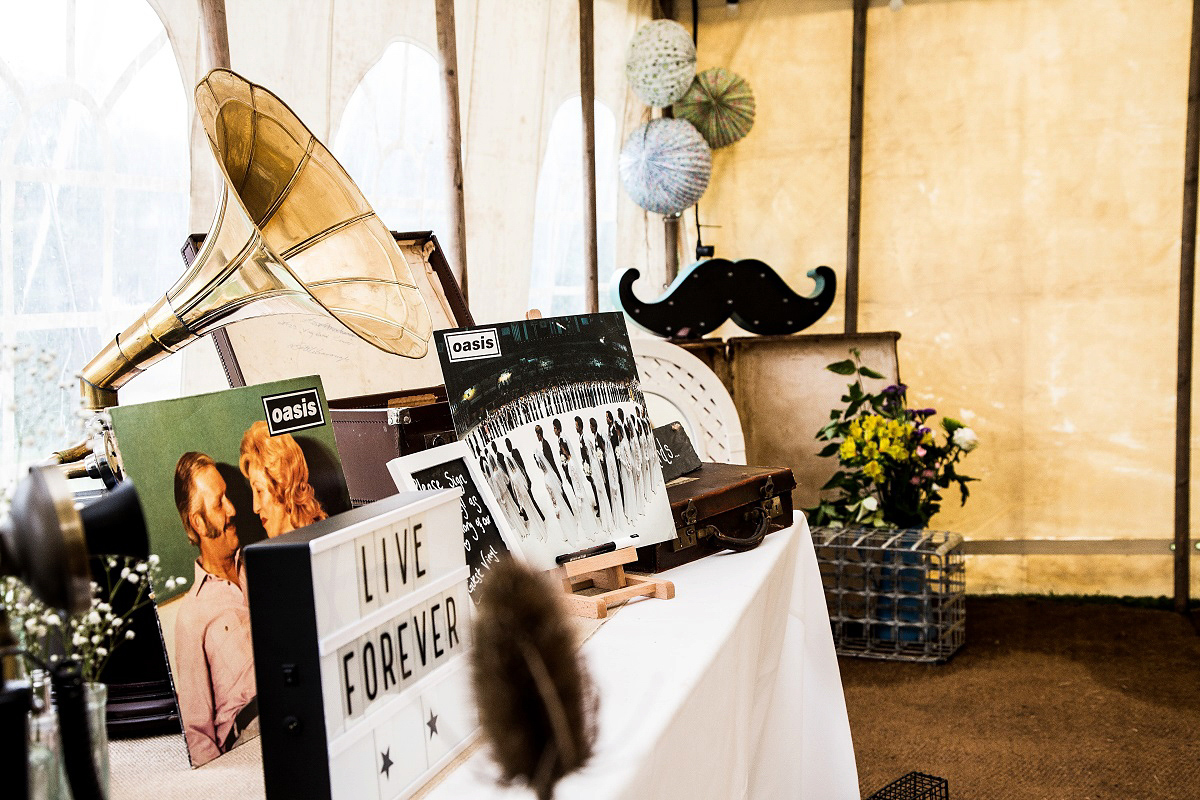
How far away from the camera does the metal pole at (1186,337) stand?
13.0 ft

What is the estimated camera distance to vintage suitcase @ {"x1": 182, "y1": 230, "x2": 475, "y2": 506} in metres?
1.29

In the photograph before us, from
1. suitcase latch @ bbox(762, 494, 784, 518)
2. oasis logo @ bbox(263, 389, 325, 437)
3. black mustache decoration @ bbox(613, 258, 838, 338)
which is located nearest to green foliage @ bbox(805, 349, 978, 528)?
black mustache decoration @ bbox(613, 258, 838, 338)

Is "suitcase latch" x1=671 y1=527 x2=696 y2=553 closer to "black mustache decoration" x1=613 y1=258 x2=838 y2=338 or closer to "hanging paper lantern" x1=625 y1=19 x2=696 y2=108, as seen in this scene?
"black mustache decoration" x1=613 y1=258 x2=838 y2=338

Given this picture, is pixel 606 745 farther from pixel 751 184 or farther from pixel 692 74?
pixel 751 184

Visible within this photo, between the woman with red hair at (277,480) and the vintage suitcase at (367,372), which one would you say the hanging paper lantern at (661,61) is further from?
the woman with red hair at (277,480)

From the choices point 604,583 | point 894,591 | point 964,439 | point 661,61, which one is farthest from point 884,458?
point 604,583

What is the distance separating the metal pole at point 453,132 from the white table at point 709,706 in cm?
143

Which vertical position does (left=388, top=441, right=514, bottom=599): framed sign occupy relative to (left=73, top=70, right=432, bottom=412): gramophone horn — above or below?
below

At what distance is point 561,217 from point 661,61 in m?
0.78

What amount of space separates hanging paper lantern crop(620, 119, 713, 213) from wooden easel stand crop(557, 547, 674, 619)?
8.77 feet

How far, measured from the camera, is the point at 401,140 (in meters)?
2.73

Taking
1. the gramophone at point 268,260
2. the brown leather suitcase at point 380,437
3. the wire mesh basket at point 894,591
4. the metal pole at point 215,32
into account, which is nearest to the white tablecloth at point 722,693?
the brown leather suitcase at point 380,437

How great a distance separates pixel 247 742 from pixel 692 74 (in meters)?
3.49

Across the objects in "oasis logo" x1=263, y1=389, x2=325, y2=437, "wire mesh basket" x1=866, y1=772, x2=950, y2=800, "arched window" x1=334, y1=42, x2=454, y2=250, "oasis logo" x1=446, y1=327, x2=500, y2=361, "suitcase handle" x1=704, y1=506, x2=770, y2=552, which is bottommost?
"wire mesh basket" x1=866, y1=772, x2=950, y2=800
